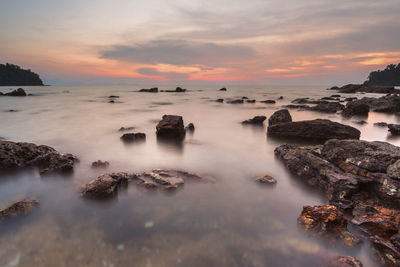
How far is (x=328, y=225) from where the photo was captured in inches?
119

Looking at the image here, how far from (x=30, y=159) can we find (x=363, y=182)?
7.75 metres

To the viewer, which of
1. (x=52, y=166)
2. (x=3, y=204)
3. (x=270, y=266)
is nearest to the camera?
(x=270, y=266)

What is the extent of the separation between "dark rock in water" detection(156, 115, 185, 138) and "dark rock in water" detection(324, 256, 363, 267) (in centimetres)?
725

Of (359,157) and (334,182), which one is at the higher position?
(359,157)

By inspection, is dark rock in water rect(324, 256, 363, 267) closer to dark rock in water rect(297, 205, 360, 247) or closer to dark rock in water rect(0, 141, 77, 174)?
dark rock in water rect(297, 205, 360, 247)

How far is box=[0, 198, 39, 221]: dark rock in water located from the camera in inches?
131

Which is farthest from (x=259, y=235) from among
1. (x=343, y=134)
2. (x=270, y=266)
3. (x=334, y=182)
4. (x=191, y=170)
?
(x=343, y=134)

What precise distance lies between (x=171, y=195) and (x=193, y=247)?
1385 mm

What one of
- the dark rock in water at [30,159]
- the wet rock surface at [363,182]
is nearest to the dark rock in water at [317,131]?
the wet rock surface at [363,182]

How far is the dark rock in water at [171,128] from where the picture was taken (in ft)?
30.3

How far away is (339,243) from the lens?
2850 mm

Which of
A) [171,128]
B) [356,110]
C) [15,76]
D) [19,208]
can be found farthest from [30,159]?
[15,76]

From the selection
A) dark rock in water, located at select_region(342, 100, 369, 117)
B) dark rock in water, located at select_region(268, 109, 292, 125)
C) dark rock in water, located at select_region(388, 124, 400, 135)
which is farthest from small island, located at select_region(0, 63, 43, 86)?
dark rock in water, located at select_region(388, 124, 400, 135)

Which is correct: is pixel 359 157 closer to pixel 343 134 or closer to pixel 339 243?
pixel 339 243
